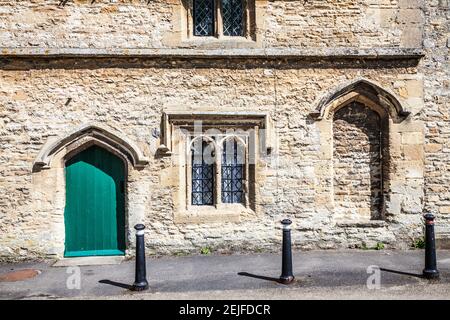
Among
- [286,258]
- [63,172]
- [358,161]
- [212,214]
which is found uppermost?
[358,161]

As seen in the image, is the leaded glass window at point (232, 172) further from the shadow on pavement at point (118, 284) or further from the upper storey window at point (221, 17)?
the shadow on pavement at point (118, 284)

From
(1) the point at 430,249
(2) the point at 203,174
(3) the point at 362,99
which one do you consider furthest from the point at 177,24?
(1) the point at 430,249

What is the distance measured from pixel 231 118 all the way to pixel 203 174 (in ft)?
3.98

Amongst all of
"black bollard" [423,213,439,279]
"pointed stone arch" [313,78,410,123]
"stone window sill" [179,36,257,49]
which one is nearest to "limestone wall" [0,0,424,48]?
"stone window sill" [179,36,257,49]

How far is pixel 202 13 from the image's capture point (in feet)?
25.2

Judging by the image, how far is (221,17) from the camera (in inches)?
299

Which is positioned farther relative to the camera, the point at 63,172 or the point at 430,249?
the point at 63,172

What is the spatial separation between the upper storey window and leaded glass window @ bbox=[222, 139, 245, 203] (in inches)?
84.7

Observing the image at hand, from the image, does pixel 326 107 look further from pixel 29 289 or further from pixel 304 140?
pixel 29 289

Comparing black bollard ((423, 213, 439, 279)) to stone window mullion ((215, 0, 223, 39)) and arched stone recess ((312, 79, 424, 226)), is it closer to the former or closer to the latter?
arched stone recess ((312, 79, 424, 226))

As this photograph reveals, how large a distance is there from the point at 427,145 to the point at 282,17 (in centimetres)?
374

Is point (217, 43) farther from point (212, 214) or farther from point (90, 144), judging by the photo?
point (212, 214)

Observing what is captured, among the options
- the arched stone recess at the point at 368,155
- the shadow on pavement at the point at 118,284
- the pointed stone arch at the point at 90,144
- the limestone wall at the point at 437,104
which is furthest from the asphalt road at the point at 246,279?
the pointed stone arch at the point at 90,144
